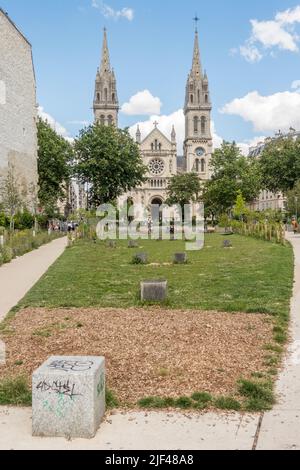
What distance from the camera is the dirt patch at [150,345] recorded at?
6398 millimetres

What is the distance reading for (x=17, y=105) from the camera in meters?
44.1

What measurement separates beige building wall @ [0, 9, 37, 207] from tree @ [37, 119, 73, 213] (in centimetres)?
790

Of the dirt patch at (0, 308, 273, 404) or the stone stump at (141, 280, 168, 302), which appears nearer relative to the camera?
the dirt patch at (0, 308, 273, 404)

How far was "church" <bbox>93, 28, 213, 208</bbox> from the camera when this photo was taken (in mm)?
99875

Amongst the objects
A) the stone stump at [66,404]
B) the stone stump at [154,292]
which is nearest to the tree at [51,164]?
the stone stump at [154,292]

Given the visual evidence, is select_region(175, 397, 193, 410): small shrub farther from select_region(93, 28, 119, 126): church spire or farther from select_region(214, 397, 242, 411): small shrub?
select_region(93, 28, 119, 126): church spire

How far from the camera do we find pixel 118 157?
5281 centimetres

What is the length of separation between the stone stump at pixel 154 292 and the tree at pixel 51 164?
46875 millimetres

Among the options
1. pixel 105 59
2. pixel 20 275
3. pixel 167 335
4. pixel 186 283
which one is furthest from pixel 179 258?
pixel 105 59

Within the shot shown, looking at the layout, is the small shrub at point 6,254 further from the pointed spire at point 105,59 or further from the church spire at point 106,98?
the pointed spire at point 105,59

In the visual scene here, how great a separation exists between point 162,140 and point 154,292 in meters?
91.0

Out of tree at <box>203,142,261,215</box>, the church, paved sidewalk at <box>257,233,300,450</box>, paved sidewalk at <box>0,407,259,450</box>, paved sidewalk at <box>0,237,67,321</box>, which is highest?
the church

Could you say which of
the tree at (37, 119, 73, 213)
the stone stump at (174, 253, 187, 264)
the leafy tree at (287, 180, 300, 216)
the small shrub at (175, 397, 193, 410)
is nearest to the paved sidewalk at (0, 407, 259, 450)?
the small shrub at (175, 397, 193, 410)

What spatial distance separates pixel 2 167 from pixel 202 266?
26559 mm
